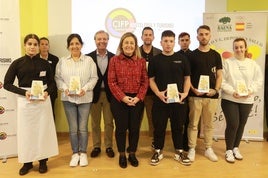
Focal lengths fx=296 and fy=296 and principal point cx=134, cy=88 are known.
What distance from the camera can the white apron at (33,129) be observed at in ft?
10.2

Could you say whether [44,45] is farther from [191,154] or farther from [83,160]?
[191,154]

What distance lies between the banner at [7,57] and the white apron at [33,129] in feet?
1.67

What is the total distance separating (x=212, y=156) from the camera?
3.64 m

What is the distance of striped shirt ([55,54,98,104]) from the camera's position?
10.9 ft

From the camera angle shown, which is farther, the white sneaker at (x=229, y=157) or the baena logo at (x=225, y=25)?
the baena logo at (x=225, y=25)

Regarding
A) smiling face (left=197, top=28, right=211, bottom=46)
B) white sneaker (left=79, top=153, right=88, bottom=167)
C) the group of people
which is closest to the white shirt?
the group of people

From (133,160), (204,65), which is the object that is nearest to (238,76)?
(204,65)

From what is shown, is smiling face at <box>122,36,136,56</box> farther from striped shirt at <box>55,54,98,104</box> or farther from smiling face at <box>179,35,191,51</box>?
smiling face at <box>179,35,191,51</box>

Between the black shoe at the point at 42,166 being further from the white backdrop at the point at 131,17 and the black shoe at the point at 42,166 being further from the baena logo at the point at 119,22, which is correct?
the baena logo at the point at 119,22

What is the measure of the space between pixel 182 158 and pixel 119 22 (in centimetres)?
225

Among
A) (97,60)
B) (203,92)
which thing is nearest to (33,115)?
(97,60)

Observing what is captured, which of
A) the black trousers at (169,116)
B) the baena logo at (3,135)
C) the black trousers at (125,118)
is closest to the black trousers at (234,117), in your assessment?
the black trousers at (169,116)

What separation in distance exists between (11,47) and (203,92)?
2324mm

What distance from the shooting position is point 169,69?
334cm
